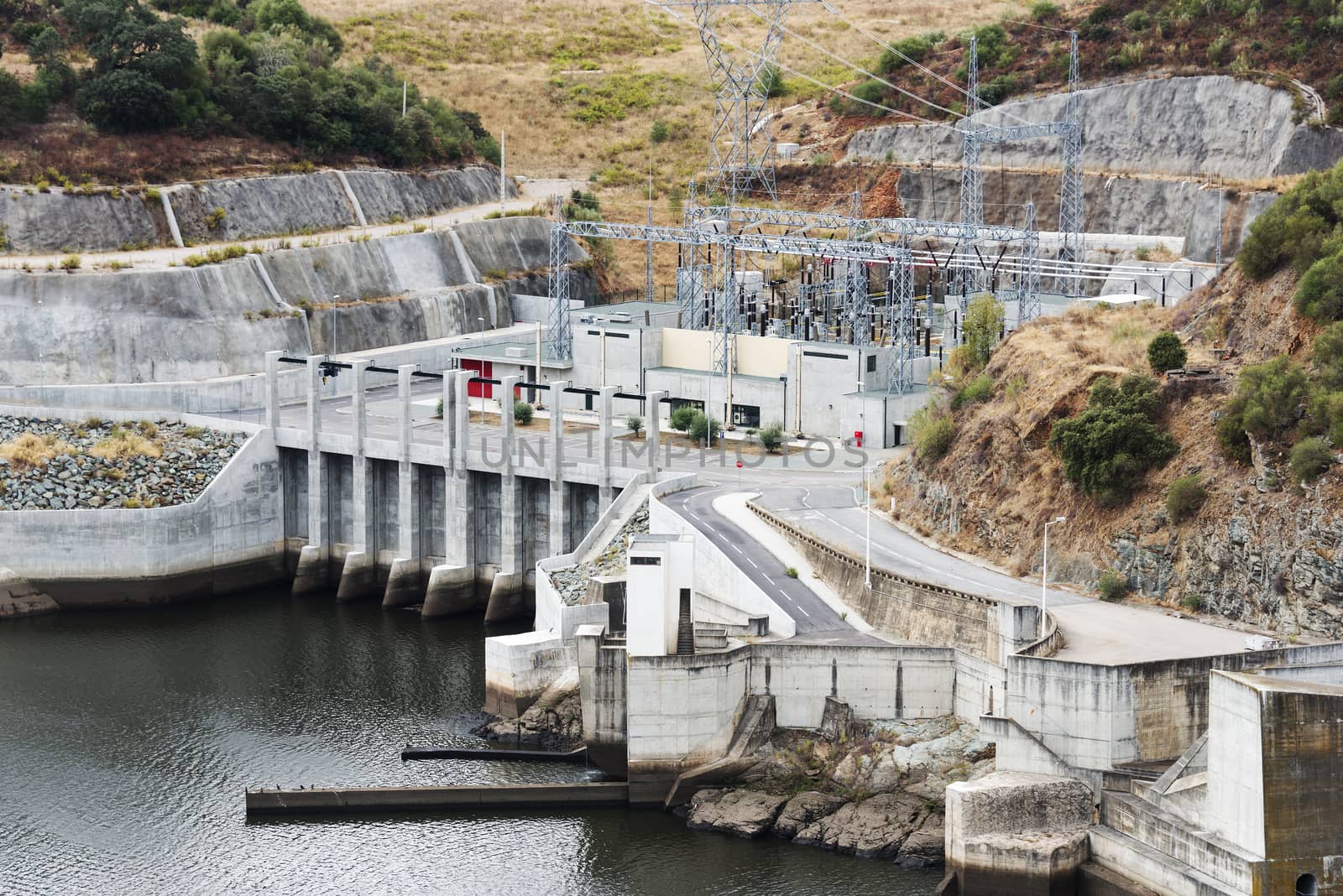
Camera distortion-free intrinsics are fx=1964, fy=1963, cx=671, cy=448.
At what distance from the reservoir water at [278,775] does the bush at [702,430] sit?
45.0 feet

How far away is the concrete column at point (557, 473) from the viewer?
258 feet

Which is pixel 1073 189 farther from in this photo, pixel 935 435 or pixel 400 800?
pixel 400 800

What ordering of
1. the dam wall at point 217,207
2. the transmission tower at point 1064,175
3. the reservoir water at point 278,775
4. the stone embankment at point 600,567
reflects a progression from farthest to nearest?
1. the transmission tower at point 1064,175
2. the dam wall at point 217,207
3. the stone embankment at point 600,567
4. the reservoir water at point 278,775

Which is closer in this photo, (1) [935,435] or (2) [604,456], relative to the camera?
(1) [935,435]

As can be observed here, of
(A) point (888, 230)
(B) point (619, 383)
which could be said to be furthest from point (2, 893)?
(A) point (888, 230)

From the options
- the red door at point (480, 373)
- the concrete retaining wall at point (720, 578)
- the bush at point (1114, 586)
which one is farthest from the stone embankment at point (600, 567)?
the red door at point (480, 373)

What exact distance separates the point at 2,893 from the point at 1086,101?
289ft

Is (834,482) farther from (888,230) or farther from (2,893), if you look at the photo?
(2,893)

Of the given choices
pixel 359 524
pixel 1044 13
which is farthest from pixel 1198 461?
pixel 1044 13

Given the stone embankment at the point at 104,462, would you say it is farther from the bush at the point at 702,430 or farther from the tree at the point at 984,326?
the tree at the point at 984,326

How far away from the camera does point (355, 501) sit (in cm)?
8369

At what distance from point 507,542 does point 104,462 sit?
18045mm

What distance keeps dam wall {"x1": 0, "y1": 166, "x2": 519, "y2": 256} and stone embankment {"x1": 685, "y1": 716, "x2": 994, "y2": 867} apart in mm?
54448

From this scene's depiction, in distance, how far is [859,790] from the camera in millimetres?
56156
